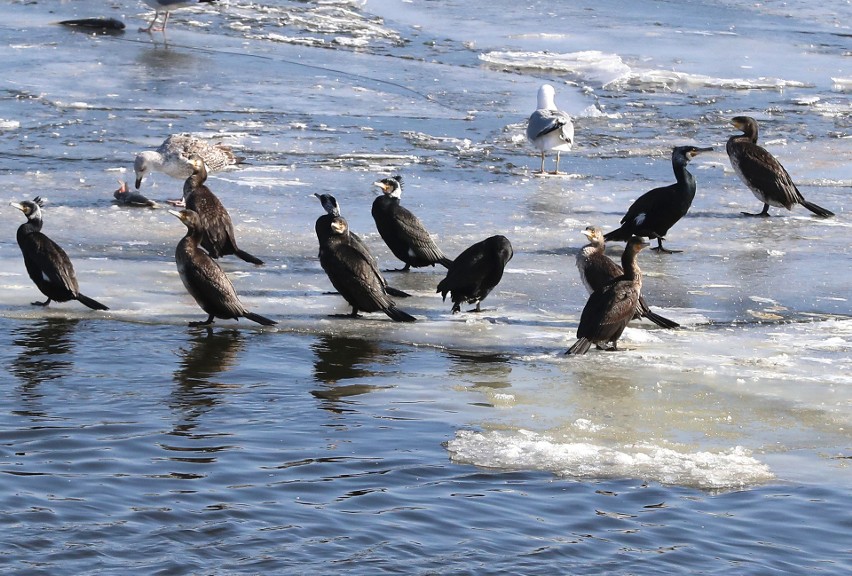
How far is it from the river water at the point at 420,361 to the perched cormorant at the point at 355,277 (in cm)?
21

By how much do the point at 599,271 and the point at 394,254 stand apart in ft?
6.68

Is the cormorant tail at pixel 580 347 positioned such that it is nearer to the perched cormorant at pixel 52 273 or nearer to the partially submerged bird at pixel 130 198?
the perched cormorant at pixel 52 273

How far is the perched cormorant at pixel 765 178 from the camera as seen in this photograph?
12.9 m

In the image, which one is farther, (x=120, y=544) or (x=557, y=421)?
(x=557, y=421)

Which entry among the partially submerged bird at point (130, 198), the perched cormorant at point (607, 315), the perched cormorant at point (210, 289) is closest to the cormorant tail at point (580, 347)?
the perched cormorant at point (607, 315)

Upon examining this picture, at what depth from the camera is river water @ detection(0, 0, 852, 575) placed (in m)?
6.28

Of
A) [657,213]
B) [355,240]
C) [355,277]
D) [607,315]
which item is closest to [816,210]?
[657,213]

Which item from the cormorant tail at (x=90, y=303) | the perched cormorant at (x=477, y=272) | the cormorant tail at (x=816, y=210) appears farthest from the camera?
Answer: the cormorant tail at (x=816, y=210)

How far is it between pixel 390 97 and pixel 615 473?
37.6 ft

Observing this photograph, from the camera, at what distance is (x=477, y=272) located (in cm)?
967

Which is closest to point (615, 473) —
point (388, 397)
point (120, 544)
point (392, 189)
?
point (388, 397)

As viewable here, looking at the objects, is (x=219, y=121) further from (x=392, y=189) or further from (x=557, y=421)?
(x=557, y=421)

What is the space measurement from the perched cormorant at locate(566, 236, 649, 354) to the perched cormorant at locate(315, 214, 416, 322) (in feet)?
4.53

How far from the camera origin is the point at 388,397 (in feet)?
26.5
